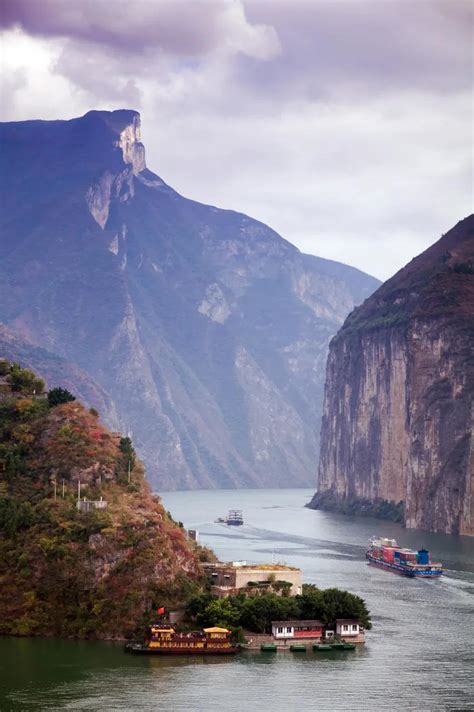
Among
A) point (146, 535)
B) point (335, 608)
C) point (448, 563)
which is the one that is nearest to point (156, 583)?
point (146, 535)

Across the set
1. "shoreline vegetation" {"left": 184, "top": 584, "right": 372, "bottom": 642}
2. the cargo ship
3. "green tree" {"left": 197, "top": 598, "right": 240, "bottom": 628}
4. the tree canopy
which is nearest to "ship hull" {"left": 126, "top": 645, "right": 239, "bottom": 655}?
"shoreline vegetation" {"left": 184, "top": 584, "right": 372, "bottom": 642}

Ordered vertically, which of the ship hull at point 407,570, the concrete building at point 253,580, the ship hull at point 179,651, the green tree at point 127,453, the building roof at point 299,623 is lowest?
the ship hull at point 179,651

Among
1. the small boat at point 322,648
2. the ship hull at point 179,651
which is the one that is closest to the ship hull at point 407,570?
the small boat at point 322,648

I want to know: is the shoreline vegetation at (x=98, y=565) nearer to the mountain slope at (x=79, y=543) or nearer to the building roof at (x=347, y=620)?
the mountain slope at (x=79, y=543)

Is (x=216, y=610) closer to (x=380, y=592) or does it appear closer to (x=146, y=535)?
(x=146, y=535)

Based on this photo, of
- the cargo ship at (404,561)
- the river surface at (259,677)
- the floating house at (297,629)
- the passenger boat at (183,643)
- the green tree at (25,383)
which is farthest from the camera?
the cargo ship at (404,561)

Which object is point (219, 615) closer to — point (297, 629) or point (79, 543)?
point (297, 629)

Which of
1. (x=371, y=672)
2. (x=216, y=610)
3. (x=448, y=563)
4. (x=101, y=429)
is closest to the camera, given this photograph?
(x=371, y=672)
